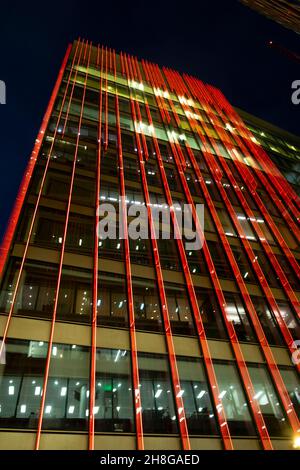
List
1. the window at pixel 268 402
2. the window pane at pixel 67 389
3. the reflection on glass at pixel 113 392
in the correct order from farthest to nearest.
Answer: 1. the window at pixel 268 402
2. the reflection on glass at pixel 113 392
3. the window pane at pixel 67 389

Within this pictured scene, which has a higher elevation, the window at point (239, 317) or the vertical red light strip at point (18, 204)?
the vertical red light strip at point (18, 204)

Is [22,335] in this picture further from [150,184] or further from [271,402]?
[150,184]

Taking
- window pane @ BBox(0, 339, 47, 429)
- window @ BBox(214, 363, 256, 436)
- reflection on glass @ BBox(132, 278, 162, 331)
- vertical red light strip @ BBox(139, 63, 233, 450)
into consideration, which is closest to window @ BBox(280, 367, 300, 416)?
window @ BBox(214, 363, 256, 436)

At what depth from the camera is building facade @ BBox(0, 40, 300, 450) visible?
33.3 ft

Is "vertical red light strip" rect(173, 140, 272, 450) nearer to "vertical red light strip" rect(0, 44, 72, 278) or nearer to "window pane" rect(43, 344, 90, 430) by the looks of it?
"window pane" rect(43, 344, 90, 430)

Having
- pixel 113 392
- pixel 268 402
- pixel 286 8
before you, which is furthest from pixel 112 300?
pixel 286 8

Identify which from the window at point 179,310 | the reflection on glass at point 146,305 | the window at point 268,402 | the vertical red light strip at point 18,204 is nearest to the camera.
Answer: the window at point 268,402

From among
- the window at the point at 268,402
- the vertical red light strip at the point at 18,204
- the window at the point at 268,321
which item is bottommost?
the window at the point at 268,402

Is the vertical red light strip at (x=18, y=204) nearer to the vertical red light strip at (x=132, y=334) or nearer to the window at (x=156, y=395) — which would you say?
the vertical red light strip at (x=132, y=334)

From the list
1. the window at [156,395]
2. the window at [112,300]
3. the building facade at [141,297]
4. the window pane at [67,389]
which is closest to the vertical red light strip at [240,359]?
the building facade at [141,297]

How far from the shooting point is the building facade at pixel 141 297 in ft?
33.3

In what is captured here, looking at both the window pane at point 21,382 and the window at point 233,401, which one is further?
the window at point 233,401

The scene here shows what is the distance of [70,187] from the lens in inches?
650

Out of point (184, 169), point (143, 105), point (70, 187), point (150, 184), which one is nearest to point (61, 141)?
point (70, 187)
